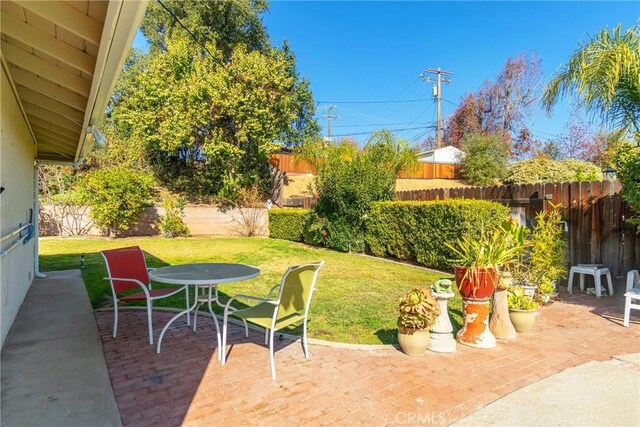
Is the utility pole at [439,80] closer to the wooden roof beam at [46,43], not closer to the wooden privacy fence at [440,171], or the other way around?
the wooden privacy fence at [440,171]

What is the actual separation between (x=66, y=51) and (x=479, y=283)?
4.39 m

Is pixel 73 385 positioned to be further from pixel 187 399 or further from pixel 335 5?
pixel 335 5

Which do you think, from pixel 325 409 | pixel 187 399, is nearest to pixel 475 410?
pixel 325 409

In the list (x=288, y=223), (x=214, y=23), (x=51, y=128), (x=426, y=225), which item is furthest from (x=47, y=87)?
(x=214, y=23)

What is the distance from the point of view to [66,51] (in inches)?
116

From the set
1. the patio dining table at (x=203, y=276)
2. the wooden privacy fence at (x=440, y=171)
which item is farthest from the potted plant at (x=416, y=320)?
the wooden privacy fence at (x=440, y=171)

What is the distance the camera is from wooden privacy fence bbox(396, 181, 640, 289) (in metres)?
6.39

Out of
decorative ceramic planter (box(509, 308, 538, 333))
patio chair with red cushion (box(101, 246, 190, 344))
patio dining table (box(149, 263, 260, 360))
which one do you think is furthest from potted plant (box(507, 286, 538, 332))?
patio chair with red cushion (box(101, 246, 190, 344))

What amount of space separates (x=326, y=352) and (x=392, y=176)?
8939 mm

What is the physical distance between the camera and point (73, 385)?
10.0ft

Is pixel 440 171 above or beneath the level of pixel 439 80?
beneath

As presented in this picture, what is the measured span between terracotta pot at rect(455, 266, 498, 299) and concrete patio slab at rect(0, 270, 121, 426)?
3.41 meters

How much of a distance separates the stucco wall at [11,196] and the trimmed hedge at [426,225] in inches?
277

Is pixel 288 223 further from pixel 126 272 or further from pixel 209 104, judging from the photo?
pixel 126 272
